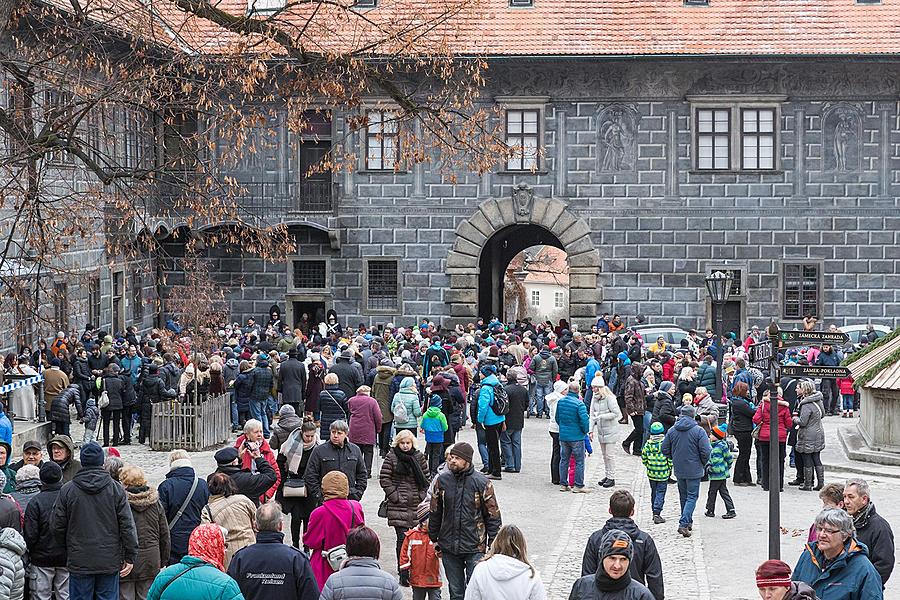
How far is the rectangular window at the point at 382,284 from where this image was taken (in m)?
34.4

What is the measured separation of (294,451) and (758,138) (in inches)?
890

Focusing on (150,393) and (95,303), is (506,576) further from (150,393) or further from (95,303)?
(95,303)

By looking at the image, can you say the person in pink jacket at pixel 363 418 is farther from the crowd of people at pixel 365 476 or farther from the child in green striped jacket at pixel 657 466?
the child in green striped jacket at pixel 657 466

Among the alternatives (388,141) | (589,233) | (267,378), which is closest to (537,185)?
(589,233)

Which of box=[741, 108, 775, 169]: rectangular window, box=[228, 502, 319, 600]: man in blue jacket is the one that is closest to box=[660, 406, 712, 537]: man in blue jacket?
box=[228, 502, 319, 600]: man in blue jacket

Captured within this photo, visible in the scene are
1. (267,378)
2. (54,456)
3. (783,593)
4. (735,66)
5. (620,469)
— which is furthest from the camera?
(735,66)

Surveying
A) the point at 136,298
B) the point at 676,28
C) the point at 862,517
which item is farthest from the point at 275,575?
the point at 676,28

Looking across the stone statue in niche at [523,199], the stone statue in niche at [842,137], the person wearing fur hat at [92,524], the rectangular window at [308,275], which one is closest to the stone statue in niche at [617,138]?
the stone statue in niche at [523,199]

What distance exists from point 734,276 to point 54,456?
24813mm

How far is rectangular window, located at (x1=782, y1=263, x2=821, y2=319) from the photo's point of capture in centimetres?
3334

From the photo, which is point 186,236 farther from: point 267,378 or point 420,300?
point 267,378

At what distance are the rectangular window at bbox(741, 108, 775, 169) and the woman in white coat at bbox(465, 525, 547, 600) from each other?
2636cm

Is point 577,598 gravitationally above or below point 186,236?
below

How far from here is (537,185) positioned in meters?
33.9
